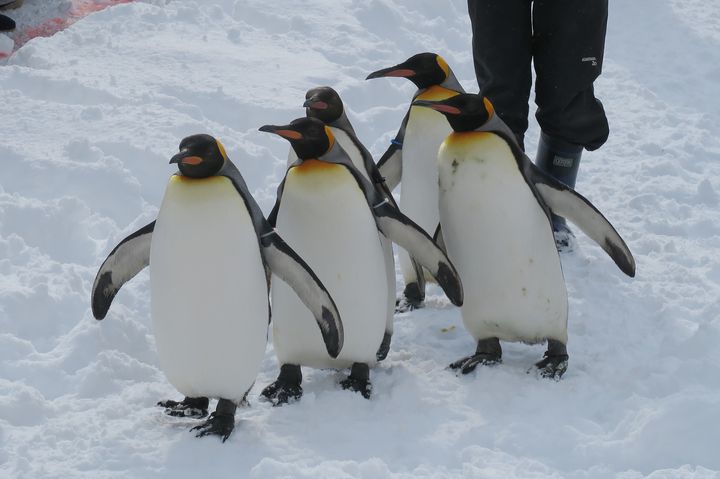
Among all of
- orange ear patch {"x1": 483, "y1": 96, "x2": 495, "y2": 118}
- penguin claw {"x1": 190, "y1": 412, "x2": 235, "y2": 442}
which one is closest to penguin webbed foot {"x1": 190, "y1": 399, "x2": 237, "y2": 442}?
penguin claw {"x1": 190, "y1": 412, "x2": 235, "y2": 442}

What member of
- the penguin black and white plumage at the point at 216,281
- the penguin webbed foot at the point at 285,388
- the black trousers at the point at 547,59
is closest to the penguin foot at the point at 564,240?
the black trousers at the point at 547,59

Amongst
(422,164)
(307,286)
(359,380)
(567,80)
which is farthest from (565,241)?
(307,286)

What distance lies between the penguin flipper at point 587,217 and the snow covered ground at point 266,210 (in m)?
0.39

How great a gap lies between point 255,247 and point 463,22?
4.23 m

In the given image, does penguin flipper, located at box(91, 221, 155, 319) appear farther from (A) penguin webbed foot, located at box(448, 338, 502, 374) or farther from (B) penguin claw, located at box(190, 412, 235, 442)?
(A) penguin webbed foot, located at box(448, 338, 502, 374)

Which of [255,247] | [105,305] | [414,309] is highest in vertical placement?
[255,247]

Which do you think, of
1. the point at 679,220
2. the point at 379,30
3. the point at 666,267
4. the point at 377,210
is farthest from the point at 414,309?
the point at 379,30

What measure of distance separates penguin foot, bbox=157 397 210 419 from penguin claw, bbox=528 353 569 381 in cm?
108

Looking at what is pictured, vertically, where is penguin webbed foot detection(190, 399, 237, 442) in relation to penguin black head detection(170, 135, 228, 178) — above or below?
below

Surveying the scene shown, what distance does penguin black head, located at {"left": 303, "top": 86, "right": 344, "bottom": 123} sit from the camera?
3654mm

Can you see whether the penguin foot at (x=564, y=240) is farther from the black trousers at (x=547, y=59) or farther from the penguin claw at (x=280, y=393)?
the penguin claw at (x=280, y=393)

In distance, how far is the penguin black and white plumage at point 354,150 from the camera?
11.9 feet

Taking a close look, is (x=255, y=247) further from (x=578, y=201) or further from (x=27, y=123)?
(x=27, y=123)

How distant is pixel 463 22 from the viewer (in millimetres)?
6922
